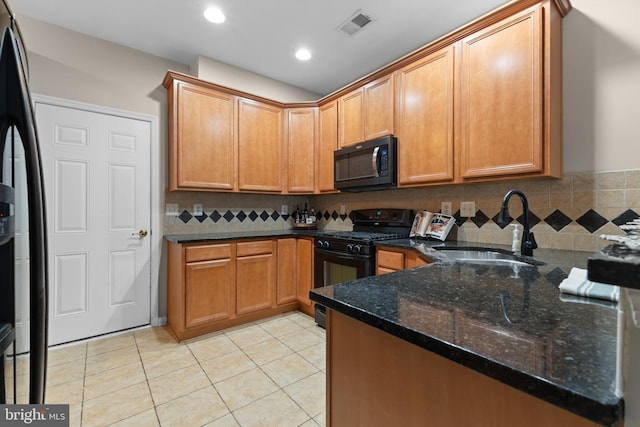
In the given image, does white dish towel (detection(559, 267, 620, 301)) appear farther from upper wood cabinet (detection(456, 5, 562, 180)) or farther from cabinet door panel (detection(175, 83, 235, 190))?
cabinet door panel (detection(175, 83, 235, 190))

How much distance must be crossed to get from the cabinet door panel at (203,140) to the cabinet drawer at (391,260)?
5.56 ft

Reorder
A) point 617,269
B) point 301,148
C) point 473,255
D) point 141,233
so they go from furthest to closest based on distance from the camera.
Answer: point 301,148
point 141,233
point 473,255
point 617,269

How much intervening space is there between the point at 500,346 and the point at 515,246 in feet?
5.44

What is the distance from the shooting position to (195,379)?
197 cm

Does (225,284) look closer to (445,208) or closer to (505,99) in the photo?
(445,208)

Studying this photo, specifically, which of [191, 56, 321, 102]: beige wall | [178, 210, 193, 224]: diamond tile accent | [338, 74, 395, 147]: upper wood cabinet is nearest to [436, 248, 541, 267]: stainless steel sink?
[338, 74, 395, 147]: upper wood cabinet

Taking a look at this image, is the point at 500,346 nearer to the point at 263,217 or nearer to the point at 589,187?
the point at 589,187

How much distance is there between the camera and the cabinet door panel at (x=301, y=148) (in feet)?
11.1

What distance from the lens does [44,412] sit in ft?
2.65

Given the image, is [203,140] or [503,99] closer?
[503,99]

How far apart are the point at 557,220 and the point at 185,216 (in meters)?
3.17

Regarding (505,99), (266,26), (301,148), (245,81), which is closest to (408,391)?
(505,99)

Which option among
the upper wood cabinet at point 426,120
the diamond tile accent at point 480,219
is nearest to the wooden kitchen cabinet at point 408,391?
the upper wood cabinet at point 426,120

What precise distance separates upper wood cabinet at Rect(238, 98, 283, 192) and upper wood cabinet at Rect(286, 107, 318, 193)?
118mm
